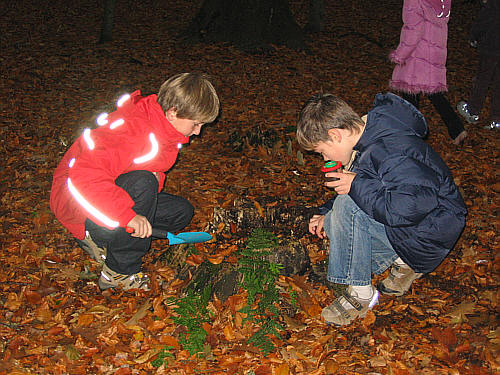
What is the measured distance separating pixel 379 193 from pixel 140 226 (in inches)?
64.5

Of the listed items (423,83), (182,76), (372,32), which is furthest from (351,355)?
(372,32)

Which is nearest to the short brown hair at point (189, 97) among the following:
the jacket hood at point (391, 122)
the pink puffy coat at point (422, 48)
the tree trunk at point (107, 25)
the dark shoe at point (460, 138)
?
the jacket hood at point (391, 122)

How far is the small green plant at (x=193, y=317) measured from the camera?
2.89m

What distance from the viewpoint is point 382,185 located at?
283 cm

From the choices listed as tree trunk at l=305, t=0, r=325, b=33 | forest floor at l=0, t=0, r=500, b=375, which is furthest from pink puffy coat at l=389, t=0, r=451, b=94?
tree trunk at l=305, t=0, r=325, b=33

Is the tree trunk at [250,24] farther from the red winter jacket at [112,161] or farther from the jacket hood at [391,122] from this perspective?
the jacket hood at [391,122]

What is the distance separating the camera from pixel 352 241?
3.04m

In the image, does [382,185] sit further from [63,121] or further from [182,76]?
[63,121]

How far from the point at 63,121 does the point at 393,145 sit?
18.1 feet

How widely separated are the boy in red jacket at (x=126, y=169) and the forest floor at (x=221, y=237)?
0.40 metres

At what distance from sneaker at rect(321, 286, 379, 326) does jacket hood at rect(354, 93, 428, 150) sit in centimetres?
111

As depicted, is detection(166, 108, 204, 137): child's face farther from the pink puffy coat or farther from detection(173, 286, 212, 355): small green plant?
the pink puffy coat

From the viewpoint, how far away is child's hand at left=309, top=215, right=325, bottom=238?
3447 millimetres

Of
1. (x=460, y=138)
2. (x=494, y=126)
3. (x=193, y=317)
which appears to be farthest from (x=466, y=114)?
(x=193, y=317)
